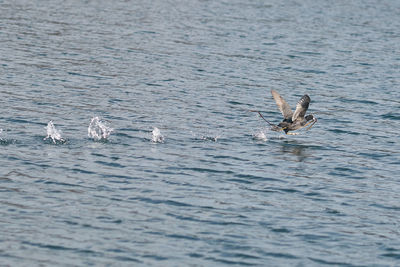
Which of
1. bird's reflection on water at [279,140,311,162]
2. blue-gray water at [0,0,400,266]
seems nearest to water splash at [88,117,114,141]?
blue-gray water at [0,0,400,266]

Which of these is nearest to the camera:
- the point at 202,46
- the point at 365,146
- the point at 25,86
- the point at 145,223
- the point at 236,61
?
the point at 145,223

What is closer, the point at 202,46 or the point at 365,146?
the point at 365,146

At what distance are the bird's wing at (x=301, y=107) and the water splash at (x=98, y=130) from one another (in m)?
5.19

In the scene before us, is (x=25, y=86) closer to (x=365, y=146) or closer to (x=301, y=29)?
(x=365, y=146)

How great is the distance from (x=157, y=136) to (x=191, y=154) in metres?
1.69

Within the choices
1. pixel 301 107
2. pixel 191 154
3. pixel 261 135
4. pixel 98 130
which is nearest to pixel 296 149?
pixel 261 135

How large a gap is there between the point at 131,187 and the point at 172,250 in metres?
3.60

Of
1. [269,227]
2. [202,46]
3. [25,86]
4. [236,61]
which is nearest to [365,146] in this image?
[269,227]

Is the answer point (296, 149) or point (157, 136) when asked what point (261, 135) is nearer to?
point (296, 149)

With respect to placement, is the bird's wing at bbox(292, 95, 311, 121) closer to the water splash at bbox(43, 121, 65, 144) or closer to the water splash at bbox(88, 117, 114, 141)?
the water splash at bbox(88, 117, 114, 141)

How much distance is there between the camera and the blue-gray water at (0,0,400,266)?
13781mm

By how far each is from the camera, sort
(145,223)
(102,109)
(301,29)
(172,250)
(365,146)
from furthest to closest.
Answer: (301,29)
(102,109)
(365,146)
(145,223)
(172,250)

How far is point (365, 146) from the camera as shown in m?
22.0

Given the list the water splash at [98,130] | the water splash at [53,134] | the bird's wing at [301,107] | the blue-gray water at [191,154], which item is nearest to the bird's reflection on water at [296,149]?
the blue-gray water at [191,154]
